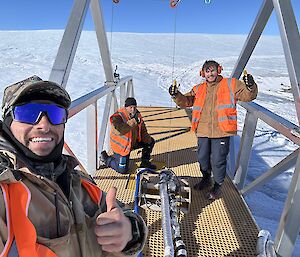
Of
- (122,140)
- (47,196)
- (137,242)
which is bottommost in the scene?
(122,140)

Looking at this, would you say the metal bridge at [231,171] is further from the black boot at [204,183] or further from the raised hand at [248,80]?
the raised hand at [248,80]

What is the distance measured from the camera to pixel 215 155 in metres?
2.44

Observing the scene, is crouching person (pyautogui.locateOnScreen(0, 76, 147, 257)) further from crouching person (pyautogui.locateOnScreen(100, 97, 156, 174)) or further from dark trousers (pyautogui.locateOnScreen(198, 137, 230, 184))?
crouching person (pyautogui.locateOnScreen(100, 97, 156, 174))

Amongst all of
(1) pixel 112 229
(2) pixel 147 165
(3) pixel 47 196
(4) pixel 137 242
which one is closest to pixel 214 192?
(2) pixel 147 165

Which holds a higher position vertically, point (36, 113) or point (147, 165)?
point (36, 113)

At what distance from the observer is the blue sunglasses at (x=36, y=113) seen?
2.97ft

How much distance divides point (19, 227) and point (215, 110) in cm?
193

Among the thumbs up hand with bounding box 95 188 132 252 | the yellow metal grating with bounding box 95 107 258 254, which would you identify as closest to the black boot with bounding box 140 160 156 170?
the yellow metal grating with bounding box 95 107 258 254

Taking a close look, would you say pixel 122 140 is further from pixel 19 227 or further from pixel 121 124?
pixel 19 227

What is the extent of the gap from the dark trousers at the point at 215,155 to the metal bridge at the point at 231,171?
0.79 ft

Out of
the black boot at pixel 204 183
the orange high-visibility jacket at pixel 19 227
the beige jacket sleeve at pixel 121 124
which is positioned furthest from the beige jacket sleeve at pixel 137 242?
the beige jacket sleeve at pixel 121 124

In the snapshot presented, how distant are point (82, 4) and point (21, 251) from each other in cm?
176

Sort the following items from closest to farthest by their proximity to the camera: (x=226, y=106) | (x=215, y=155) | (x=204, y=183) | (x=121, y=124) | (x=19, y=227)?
(x=19, y=227) → (x=226, y=106) → (x=215, y=155) → (x=204, y=183) → (x=121, y=124)

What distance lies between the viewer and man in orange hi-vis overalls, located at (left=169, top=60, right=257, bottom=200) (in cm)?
227
